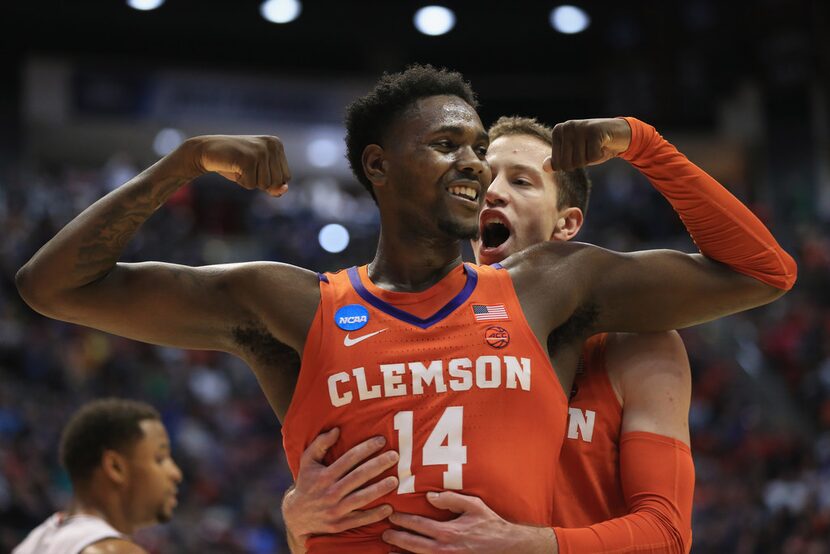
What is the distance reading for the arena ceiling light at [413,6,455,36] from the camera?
69.5ft

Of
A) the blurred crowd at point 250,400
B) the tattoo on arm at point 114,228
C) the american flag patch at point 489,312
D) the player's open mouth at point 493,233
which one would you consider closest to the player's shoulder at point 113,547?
the tattoo on arm at point 114,228

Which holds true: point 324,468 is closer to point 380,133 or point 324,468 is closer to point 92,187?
point 380,133

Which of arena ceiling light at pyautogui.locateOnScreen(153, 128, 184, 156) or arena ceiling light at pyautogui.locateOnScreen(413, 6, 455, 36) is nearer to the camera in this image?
arena ceiling light at pyautogui.locateOnScreen(153, 128, 184, 156)

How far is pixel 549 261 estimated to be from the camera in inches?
121

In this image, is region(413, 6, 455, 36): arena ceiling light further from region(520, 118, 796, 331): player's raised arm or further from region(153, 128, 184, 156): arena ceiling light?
region(520, 118, 796, 331): player's raised arm

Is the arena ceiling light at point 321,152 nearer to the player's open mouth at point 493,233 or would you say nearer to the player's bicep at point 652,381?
the player's open mouth at point 493,233

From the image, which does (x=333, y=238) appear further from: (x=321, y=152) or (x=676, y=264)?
(x=676, y=264)

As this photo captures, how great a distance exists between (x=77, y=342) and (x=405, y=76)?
367 inches

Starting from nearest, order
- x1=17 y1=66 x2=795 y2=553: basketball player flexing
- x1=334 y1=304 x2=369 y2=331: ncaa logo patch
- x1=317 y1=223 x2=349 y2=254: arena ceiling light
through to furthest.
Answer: x1=17 y1=66 x2=795 y2=553: basketball player flexing, x1=334 y1=304 x2=369 y2=331: ncaa logo patch, x1=317 y1=223 x2=349 y2=254: arena ceiling light

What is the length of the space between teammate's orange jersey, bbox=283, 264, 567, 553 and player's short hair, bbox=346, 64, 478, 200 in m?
0.56

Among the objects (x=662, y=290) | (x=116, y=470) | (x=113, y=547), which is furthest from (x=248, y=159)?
(x=116, y=470)

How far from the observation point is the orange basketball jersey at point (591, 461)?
9.98ft


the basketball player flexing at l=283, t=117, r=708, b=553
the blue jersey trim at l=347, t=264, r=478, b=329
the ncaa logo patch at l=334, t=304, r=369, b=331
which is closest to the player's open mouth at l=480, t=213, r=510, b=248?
the basketball player flexing at l=283, t=117, r=708, b=553

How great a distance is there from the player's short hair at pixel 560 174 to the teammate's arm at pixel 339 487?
1.25m
